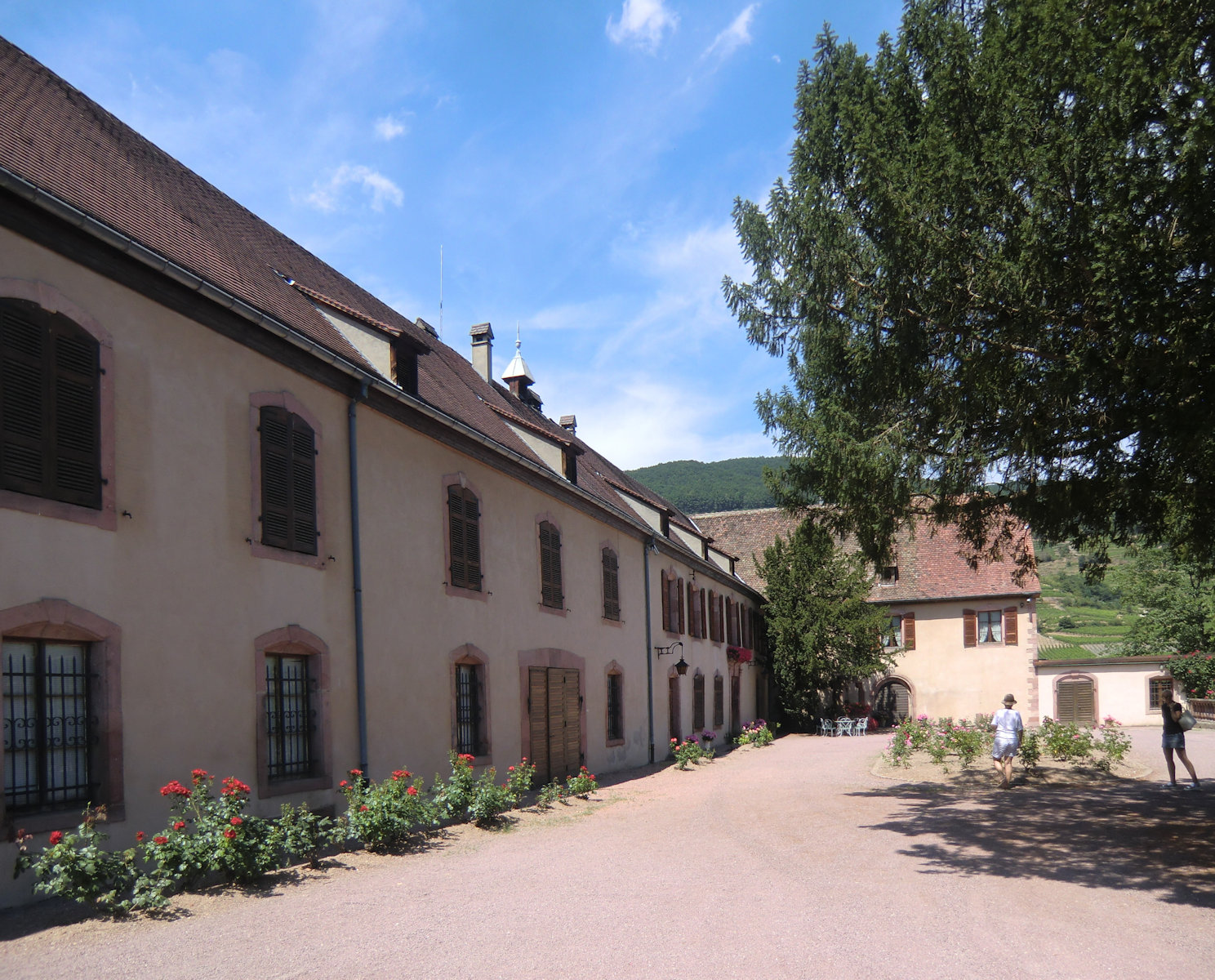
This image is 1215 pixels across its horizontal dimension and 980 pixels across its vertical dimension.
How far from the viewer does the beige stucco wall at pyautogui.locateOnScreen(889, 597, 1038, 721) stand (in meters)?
36.1

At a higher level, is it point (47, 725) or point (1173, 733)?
point (47, 725)

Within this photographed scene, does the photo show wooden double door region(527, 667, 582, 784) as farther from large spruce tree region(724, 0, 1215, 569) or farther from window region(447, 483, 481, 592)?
large spruce tree region(724, 0, 1215, 569)

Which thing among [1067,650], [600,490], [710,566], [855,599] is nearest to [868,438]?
[600,490]

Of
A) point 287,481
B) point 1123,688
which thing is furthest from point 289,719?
point 1123,688

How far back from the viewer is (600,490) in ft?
71.7

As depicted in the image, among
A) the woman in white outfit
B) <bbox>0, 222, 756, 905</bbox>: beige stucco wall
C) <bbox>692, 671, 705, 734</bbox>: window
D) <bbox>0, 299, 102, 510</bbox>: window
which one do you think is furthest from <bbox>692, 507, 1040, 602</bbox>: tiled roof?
<bbox>0, 299, 102, 510</bbox>: window

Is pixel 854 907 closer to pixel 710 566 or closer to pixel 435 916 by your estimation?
pixel 435 916

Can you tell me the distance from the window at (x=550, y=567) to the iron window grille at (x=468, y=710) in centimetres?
275

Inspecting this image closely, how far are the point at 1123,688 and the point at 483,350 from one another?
26.0 m

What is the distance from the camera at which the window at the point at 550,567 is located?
55.6ft

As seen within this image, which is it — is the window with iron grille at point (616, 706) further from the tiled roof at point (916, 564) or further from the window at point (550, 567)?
the tiled roof at point (916, 564)

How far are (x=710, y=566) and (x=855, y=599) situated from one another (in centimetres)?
589

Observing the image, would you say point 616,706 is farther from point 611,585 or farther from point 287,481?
point 287,481

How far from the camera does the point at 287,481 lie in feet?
33.9
